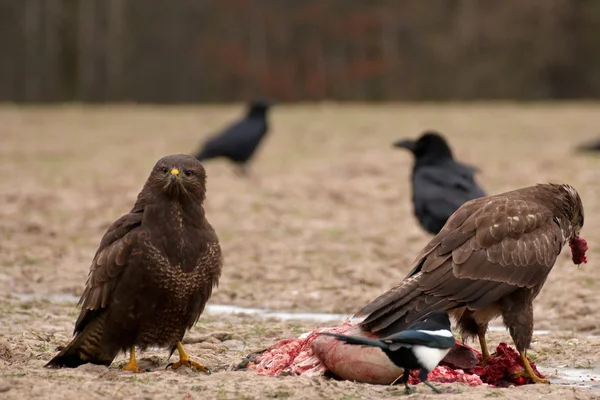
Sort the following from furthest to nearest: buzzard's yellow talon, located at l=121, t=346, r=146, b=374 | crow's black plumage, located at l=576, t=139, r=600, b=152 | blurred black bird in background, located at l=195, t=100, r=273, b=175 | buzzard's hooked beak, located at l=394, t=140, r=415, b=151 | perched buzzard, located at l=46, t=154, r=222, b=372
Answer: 1. crow's black plumage, located at l=576, t=139, r=600, b=152
2. blurred black bird in background, located at l=195, t=100, r=273, b=175
3. buzzard's hooked beak, located at l=394, t=140, r=415, b=151
4. buzzard's yellow talon, located at l=121, t=346, r=146, b=374
5. perched buzzard, located at l=46, t=154, r=222, b=372

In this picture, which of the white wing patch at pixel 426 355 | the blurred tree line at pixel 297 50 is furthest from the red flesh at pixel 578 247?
the blurred tree line at pixel 297 50

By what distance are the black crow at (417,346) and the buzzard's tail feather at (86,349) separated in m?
1.53

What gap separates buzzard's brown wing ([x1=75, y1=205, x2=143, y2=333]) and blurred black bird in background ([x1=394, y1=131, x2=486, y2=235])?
416 centimetres

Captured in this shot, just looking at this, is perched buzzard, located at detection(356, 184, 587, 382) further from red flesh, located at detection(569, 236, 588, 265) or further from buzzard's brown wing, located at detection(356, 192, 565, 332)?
red flesh, located at detection(569, 236, 588, 265)

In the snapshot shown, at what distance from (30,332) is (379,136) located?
15.0m

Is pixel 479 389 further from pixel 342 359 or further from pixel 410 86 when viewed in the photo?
pixel 410 86

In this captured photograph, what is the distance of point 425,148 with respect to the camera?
10828mm

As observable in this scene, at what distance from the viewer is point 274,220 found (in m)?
12.8

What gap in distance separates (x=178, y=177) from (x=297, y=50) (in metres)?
26.8

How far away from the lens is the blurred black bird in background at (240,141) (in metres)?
16.7

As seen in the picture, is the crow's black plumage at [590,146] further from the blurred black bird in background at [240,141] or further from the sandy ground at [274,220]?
the blurred black bird in background at [240,141]

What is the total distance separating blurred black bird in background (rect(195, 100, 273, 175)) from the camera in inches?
656

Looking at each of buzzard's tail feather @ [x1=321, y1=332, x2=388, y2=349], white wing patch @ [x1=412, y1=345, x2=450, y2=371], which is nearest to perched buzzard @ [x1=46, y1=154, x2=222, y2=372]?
buzzard's tail feather @ [x1=321, y1=332, x2=388, y2=349]

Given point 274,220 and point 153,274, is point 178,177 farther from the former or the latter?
point 274,220
